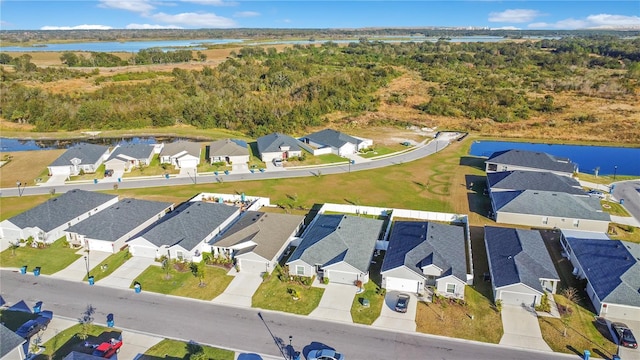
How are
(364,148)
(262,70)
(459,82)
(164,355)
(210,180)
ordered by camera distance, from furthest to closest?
(262,70) → (459,82) → (364,148) → (210,180) → (164,355)

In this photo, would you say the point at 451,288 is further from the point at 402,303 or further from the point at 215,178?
the point at 215,178

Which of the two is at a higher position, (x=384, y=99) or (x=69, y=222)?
(x=384, y=99)

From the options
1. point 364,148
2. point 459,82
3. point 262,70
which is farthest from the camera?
point 262,70

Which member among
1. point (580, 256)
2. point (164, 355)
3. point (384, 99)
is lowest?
point (164, 355)

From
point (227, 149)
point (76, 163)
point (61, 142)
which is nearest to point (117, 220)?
point (76, 163)

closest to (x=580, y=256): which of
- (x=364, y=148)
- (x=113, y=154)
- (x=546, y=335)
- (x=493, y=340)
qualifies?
(x=546, y=335)

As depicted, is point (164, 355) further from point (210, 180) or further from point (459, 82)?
point (459, 82)

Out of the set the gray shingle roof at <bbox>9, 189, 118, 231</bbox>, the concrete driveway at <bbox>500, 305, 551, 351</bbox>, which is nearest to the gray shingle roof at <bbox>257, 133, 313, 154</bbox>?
the gray shingle roof at <bbox>9, 189, 118, 231</bbox>
